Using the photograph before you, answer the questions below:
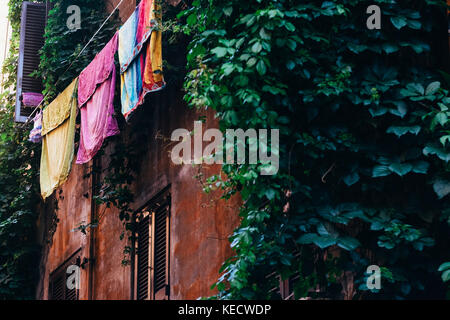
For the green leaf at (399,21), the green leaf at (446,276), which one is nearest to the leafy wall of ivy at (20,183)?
the green leaf at (399,21)

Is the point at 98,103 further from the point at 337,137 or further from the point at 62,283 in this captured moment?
the point at 337,137

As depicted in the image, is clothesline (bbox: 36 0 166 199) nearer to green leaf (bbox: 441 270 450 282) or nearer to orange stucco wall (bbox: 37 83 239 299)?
orange stucco wall (bbox: 37 83 239 299)

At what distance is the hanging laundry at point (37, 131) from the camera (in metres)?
15.8

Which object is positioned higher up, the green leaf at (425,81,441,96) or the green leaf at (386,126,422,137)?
the green leaf at (425,81,441,96)

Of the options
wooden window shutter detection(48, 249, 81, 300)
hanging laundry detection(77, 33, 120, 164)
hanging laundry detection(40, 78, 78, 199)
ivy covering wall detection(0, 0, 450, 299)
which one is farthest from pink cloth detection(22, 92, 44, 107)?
ivy covering wall detection(0, 0, 450, 299)

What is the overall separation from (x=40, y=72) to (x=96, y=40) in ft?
5.39

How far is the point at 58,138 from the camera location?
14.8m

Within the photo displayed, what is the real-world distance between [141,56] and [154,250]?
108 inches

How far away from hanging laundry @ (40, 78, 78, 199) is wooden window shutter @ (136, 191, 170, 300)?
1677 mm

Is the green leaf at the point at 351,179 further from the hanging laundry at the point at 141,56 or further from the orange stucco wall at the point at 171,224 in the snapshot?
the hanging laundry at the point at 141,56

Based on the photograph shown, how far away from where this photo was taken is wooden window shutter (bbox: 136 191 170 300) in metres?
12.6

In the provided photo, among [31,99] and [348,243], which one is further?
[31,99]

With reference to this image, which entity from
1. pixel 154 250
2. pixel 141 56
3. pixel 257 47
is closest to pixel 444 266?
pixel 257 47

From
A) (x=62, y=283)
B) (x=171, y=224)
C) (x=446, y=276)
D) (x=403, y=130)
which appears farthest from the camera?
(x=62, y=283)
